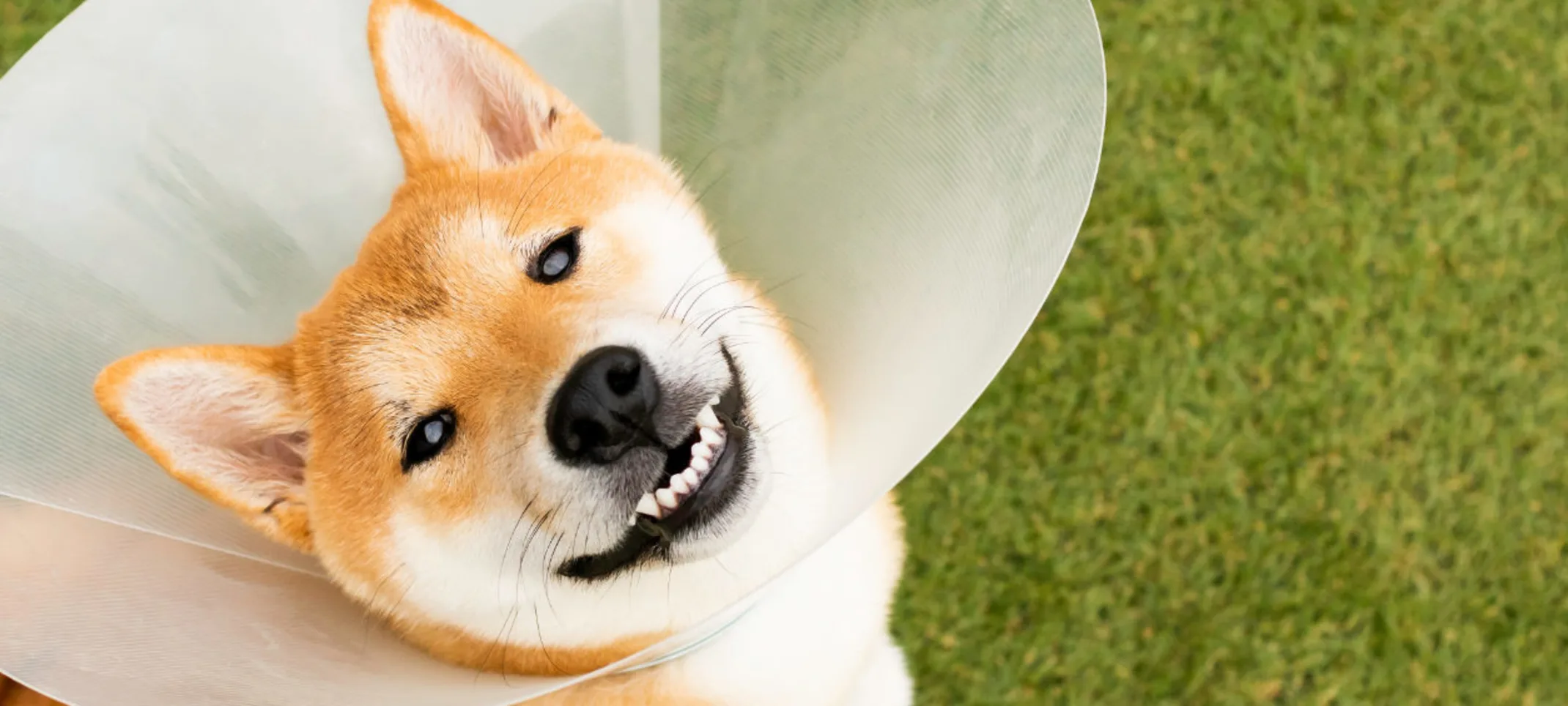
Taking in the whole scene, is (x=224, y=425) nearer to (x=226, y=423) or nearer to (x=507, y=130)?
(x=226, y=423)

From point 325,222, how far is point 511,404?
0.58 metres

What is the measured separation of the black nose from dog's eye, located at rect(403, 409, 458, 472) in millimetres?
193

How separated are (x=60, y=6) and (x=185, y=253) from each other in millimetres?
1601

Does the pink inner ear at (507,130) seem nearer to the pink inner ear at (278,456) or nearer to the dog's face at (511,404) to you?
the dog's face at (511,404)

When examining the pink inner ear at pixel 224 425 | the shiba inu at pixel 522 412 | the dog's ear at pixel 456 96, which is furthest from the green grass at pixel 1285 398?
the pink inner ear at pixel 224 425

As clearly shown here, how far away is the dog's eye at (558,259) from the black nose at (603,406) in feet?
0.71

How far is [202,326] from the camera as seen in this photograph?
4.26 feet

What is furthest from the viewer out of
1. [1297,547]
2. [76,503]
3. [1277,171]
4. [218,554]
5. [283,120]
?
[1277,171]

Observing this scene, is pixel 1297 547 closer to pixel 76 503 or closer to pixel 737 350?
pixel 737 350

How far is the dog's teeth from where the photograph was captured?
3.64ft

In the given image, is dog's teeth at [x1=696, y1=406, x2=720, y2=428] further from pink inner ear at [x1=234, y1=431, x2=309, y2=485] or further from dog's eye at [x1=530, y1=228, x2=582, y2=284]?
pink inner ear at [x1=234, y1=431, x2=309, y2=485]

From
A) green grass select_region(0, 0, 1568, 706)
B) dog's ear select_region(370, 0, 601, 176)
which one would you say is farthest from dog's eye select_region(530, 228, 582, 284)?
green grass select_region(0, 0, 1568, 706)

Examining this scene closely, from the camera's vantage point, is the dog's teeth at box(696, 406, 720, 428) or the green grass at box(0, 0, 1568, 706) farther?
the green grass at box(0, 0, 1568, 706)

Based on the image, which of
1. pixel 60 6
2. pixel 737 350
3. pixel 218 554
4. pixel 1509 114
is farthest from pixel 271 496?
pixel 1509 114
